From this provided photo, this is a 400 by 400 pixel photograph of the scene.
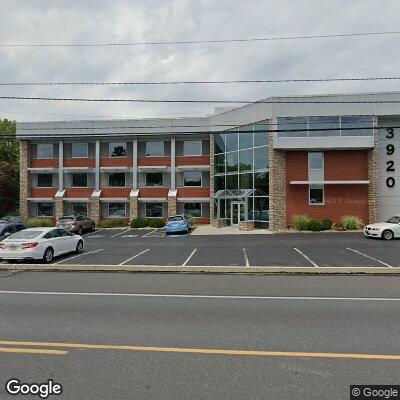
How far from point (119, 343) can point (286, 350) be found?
8.09 feet

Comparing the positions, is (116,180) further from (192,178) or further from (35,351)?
(35,351)

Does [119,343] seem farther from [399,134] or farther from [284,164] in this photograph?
[399,134]

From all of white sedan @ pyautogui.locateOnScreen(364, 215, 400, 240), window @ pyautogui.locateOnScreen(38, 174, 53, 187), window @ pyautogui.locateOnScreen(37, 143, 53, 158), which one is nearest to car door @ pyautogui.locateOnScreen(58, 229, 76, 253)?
white sedan @ pyautogui.locateOnScreen(364, 215, 400, 240)

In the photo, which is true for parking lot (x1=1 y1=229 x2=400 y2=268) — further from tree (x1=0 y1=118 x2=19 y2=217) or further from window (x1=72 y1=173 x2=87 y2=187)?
tree (x1=0 y1=118 x2=19 y2=217)

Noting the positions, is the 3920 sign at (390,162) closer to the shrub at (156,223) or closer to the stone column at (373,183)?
the stone column at (373,183)

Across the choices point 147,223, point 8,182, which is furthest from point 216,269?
point 8,182

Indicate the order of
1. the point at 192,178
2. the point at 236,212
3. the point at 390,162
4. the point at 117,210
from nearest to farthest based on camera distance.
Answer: the point at 390,162
the point at 236,212
the point at 192,178
the point at 117,210

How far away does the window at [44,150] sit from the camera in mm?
38500

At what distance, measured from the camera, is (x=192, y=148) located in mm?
36719

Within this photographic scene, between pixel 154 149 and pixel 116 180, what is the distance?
4.98 meters

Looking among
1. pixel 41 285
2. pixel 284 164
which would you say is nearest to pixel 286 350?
pixel 41 285

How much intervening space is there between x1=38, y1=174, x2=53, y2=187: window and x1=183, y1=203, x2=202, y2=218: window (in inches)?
558

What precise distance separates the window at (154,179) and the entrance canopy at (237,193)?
655 cm

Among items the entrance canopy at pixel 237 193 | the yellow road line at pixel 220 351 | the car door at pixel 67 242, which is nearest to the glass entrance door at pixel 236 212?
the entrance canopy at pixel 237 193
